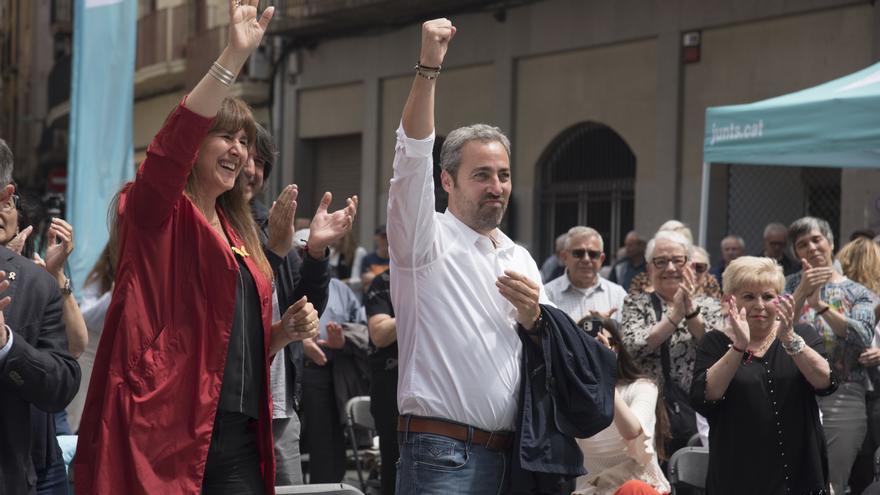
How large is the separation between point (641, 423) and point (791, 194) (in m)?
9.16

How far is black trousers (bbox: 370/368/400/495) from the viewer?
25.3ft

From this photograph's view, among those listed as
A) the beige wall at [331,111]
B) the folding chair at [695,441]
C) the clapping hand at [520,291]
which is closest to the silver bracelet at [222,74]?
the clapping hand at [520,291]

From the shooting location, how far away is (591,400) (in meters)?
4.50

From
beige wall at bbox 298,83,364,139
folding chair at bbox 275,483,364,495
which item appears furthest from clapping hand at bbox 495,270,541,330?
beige wall at bbox 298,83,364,139

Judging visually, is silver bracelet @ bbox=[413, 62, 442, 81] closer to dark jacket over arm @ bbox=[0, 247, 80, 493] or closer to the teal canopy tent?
dark jacket over arm @ bbox=[0, 247, 80, 493]

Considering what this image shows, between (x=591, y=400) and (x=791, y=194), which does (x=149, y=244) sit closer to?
(x=591, y=400)

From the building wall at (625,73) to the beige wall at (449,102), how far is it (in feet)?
0.07

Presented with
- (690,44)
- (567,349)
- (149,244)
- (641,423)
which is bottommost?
(641,423)

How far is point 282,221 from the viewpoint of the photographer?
14.6 feet

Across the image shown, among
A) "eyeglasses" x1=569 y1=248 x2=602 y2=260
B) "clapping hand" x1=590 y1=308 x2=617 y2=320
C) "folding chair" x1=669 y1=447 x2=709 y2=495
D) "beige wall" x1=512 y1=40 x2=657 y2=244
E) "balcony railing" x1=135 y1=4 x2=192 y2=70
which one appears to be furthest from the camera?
"balcony railing" x1=135 y1=4 x2=192 y2=70

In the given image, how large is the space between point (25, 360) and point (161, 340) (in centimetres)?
40

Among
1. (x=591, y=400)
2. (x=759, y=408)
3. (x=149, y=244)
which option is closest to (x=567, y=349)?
(x=591, y=400)

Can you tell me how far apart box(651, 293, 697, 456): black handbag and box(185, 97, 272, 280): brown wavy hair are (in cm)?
385

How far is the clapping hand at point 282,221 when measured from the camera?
4.41 metres
